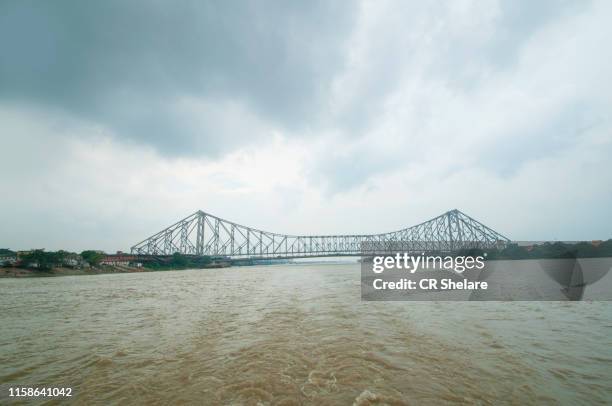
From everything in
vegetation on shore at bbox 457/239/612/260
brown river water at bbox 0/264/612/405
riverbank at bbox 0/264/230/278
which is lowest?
riverbank at bbox 0/264/230/278

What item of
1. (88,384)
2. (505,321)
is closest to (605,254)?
(505,321)

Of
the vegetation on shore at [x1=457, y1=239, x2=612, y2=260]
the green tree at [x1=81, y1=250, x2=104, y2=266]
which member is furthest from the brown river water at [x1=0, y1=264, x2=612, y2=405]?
the vegetation on shore at [x1=457, y1=239, x2=612, y2=260]

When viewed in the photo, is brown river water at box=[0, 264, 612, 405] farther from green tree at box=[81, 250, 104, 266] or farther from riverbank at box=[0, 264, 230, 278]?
green tree at box=[81, 250, 104, 266]

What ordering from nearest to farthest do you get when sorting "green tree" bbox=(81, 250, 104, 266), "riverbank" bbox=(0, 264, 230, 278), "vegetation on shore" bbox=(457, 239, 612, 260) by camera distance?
"riverbank" bbox=(0, 264, 230, 278)
"vegetation on shore" bbox=(457, 239, 612, 260)
"green tree" bbox=(81, 250, 104, 266)

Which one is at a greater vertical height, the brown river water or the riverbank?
the brown river water

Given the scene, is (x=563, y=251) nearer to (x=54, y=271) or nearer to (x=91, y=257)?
(x=54, y=271)

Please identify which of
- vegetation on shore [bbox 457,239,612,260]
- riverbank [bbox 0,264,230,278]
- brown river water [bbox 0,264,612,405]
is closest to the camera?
brown river water [bbox 0,264,612,405]

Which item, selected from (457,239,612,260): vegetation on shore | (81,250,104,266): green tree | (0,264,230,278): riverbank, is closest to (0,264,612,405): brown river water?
(0,264,230,278): riverbank

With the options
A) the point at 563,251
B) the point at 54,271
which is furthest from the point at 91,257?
the point at 563,251

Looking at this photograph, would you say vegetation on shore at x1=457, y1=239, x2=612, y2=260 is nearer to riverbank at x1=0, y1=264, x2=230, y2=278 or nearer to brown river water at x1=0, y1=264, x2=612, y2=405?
brown river water at x1=0, y1=264, x2=612, y2=405

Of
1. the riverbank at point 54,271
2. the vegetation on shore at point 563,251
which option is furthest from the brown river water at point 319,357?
the vegetation on shore at point 563,251

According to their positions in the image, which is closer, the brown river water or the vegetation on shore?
the brown river water
